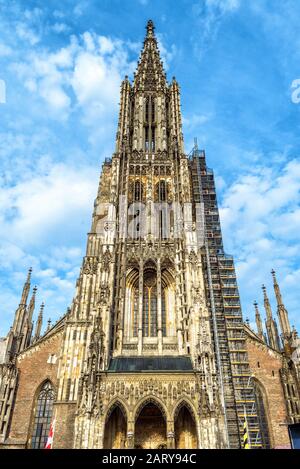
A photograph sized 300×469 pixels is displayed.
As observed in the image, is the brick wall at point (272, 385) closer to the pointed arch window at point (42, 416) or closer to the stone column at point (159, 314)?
the stone column at point (159, 314)

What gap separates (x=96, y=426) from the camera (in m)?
19.6

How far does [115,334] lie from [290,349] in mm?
12678

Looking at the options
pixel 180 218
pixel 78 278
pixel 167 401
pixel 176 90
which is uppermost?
pixel 176 90

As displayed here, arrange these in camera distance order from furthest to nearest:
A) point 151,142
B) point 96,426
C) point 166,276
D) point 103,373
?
1. point 151,142
2. point 166,276
3. point 103,373
4. point 96,426

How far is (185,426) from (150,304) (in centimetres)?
859

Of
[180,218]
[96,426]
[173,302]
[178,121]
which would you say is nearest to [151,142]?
[178,121]

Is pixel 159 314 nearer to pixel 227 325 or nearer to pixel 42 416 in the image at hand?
pixel 227 325

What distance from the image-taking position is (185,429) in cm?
2186

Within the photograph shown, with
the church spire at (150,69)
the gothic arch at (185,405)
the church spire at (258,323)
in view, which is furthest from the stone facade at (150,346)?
the church spire at (150,69)

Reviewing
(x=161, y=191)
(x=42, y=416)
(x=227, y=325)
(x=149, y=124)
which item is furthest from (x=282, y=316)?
(x=149, y=124)

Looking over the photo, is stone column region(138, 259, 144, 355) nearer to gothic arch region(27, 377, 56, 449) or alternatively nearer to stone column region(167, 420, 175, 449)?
stone column region(167, 420, 175, 449)

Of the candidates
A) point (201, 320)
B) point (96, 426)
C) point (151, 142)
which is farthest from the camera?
point (151, 142)

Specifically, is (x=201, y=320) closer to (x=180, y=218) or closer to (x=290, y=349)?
(x=290, y=349)

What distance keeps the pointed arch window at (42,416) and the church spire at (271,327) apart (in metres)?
17.0
